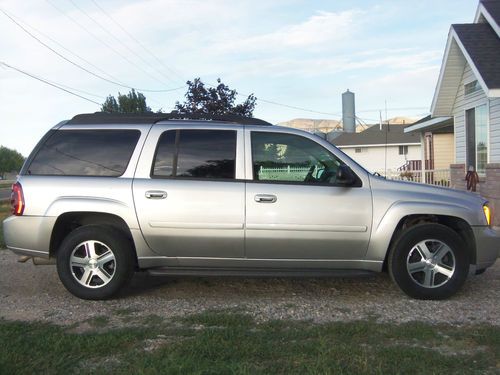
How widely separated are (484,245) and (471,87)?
9640mm

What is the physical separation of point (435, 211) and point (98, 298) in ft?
11.8

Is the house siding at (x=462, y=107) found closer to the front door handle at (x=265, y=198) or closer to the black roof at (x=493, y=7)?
the black roof at (x=493, y=7)

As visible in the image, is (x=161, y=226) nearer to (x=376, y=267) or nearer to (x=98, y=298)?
(x=98, y=298)

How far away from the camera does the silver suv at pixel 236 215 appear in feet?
17.3

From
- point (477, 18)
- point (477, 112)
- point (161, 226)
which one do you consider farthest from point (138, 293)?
point (477, 18)

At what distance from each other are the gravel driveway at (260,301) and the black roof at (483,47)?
5899 mm

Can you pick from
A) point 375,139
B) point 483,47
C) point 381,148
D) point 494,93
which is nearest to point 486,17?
point 483,47

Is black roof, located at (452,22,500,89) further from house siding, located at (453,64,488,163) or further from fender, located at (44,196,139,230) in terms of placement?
fender, located at (44,196,139,230)

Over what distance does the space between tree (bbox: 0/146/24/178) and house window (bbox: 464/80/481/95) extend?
111628mm

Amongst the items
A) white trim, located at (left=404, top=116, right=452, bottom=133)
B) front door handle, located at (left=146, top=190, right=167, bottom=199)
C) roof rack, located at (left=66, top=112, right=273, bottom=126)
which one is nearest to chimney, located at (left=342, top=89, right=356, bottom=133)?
white trim, located at (left=404, top=116, right=452, bottom=133)

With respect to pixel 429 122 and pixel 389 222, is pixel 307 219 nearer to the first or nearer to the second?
pixel 389 222

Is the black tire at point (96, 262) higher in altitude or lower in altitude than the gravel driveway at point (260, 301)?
higher

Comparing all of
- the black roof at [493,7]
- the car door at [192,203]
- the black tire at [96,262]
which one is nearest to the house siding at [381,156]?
the black roof at [493,7]

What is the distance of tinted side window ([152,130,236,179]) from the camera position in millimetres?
5422
